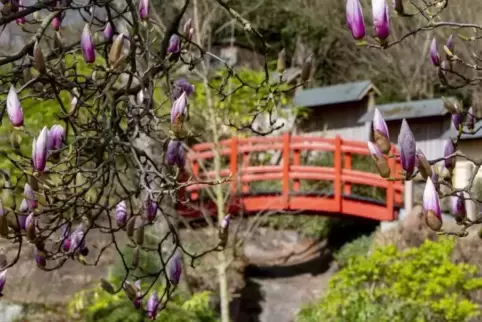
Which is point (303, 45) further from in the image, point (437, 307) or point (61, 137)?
point (61, 137)

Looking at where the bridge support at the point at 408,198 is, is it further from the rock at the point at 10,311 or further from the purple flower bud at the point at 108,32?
the purple flower bud at the point at 108,32

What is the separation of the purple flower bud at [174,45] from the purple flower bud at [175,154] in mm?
411

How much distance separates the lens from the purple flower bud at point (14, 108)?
1536 millimetres

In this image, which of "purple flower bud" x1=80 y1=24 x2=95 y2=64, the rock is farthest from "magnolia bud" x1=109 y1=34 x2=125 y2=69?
the rock

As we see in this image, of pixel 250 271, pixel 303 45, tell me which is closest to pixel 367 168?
pixel 250 271

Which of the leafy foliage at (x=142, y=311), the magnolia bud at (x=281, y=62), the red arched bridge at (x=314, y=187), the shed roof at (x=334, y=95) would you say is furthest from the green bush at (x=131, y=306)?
the shed roof at (x=334, y=95)

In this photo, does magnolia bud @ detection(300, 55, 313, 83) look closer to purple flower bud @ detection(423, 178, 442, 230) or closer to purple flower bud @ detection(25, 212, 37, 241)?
purple flower bud @ detection(423, 178, 442, 230)

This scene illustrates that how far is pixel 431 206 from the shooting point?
136 centimetres

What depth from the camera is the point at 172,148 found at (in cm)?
191

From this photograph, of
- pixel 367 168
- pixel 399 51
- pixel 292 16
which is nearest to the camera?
pixel 367 168

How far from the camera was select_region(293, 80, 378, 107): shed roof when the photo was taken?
12.3m

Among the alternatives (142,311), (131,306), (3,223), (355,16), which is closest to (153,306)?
(3,223)

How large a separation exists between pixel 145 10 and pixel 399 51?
12.8m

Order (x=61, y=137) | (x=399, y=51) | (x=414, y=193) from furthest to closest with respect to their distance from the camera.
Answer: (x=399, y=51), (x=414, y=193), (x=61, y=137)
